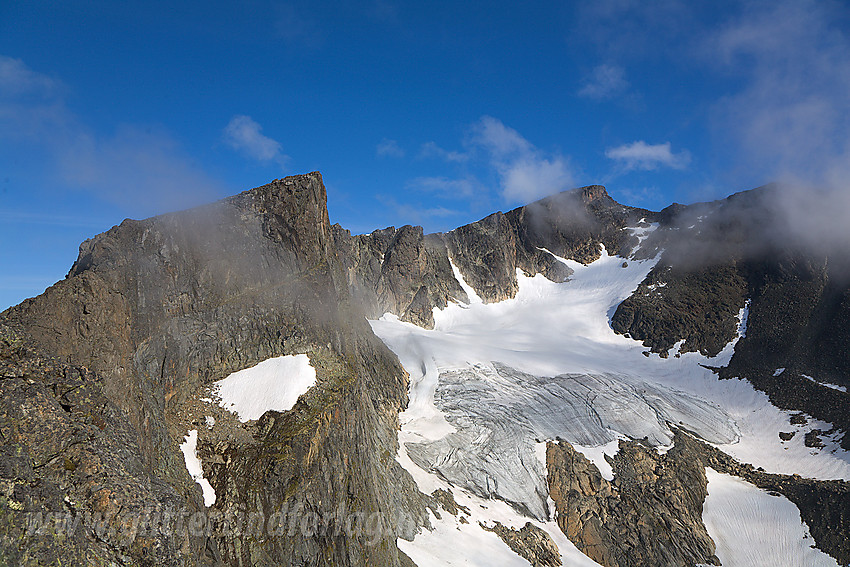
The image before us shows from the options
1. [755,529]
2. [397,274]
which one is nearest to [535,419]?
[755,529]

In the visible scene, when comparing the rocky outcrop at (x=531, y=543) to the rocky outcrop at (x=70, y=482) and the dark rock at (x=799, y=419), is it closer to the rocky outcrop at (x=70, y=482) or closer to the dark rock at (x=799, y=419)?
the rocky outcrop at (x=70, y=482)

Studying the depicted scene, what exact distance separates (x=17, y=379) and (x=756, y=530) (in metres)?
53.6

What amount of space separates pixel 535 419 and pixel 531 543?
47.2 ft

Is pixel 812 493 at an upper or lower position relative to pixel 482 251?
lower

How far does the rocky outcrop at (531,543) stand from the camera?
35.9 meters

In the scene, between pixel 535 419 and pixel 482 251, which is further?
pixel 482 251

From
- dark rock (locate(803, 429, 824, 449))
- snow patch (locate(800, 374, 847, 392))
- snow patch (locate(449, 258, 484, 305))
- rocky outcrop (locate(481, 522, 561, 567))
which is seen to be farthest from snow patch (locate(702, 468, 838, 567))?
snow patch (locate(449, 258, 484, 305))

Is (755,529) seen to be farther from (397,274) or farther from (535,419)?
(397,274)

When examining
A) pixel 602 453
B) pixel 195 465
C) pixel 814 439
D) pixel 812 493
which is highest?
pixel 195 465

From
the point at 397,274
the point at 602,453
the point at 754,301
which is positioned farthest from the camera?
the point at 397,274

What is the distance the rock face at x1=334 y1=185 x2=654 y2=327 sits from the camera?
84.6 meters

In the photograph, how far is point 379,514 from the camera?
28.2 metres

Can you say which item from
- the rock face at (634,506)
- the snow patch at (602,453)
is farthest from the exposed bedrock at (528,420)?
the rock face at (634,506)

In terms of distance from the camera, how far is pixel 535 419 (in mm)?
50250
